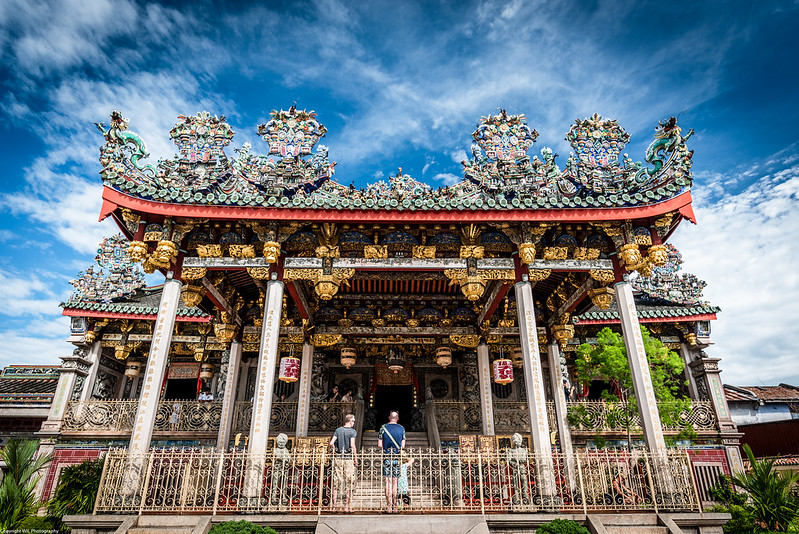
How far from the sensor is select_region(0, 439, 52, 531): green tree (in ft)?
27.3

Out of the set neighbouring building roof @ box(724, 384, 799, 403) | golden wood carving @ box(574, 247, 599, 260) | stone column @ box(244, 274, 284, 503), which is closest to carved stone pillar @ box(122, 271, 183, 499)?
stone column @ box(244, 274, 284, 503)

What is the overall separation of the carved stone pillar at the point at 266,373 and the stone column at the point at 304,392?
15.9 feet

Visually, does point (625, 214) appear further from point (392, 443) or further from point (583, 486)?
point (392, 443)

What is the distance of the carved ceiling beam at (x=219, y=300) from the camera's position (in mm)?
11889

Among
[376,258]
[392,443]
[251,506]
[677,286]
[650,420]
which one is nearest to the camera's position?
[251,506]

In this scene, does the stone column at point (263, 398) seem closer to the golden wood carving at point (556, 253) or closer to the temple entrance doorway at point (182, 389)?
the golden wood carving at point (556, 253)

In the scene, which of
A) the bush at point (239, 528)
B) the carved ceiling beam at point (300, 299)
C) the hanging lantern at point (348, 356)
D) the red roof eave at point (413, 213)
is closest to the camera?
the bush at point (239, 528)

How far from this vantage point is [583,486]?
8047 mm

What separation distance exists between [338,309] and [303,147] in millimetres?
6082

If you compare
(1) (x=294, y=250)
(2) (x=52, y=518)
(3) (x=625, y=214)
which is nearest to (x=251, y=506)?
(2) (x=52, y=518)

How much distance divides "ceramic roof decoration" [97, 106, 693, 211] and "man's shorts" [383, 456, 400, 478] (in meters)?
5.13

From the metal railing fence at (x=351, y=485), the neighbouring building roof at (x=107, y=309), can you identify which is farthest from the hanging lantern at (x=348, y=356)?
the metal railing fence at (x=351, y=485)

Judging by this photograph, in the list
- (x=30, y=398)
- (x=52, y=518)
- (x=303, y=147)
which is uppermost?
(x=303, y=147)

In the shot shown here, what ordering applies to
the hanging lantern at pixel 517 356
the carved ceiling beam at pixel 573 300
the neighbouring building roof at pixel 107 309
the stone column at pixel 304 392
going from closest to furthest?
the carved ceiling beam at pixel 573 300
the stone column at pixel 304 392
the neighbouring building roof at pixel 107 309
the hanging lantern at pixel 517 356
